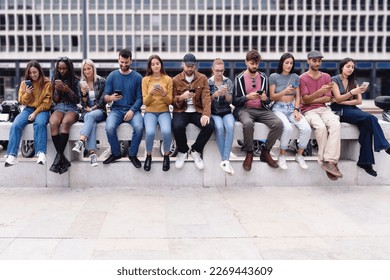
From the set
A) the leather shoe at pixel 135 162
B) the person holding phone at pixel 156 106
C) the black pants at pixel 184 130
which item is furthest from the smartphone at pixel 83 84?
the black pants at pixel 184 130

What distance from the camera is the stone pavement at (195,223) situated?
387cm

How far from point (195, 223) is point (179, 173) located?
5.89 feet

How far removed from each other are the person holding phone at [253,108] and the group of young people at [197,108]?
15 mm

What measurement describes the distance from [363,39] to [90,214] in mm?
64469

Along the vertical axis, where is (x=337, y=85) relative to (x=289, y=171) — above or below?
above

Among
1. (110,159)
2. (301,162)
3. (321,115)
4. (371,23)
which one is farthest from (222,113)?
(371,23)

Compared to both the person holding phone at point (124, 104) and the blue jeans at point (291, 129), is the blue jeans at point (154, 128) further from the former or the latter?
the blue jeans at point (291, 129)

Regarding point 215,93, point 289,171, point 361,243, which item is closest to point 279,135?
point 289,171

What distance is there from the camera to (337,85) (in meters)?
6.63

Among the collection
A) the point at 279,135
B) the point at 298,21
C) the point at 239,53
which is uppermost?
the point at 298,21

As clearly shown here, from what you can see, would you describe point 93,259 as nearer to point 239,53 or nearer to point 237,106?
point 237,106

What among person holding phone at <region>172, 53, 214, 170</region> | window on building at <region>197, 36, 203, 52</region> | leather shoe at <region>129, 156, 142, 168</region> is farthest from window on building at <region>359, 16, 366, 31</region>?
leather shoe at <region>129, 156, 142, 168</region>

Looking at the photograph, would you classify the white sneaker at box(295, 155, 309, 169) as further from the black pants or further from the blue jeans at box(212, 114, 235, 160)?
the black pants

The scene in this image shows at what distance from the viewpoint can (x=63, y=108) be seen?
6398 millimetres
